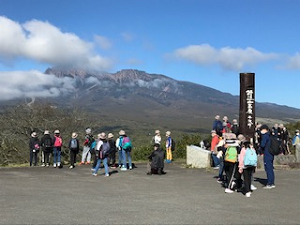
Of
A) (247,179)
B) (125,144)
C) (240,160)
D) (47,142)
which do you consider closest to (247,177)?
(247,179)

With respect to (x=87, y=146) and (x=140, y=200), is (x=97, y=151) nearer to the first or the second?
(x=87, y=146)

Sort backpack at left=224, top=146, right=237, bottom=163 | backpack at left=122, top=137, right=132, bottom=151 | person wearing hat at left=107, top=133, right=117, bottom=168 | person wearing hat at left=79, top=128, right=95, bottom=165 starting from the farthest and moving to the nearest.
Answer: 1. person wearing hat at left=79, top=128, right=95, bottom=165
2. person wearing hat at left=107, top=133, right=117, bottom=168
3. backpack at left=122, top=137, right=132, bottom=151
4. backpack at left=224, top=146, right=237, bottom=163

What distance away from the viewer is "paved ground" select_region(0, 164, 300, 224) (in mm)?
7195

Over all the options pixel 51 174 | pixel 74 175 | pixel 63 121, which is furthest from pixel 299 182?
pixel 63 121

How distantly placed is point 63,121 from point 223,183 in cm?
1700

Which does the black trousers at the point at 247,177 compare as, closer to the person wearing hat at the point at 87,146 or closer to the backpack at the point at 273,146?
the backpack at the point at 273,146

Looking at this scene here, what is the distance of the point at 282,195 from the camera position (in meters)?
9.61

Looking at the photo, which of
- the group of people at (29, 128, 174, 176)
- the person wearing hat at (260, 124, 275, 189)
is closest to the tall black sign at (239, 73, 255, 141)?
the group of people at (29, 128, 174, 176)

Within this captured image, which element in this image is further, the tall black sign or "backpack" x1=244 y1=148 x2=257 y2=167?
the tall black sign

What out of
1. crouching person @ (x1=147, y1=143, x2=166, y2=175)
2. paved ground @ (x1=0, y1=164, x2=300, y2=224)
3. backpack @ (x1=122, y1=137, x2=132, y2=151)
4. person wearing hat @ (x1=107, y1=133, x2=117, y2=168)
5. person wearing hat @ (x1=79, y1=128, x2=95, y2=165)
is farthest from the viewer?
person wearing hat @ (x1=79, y1=128, x2=95, y2=165)

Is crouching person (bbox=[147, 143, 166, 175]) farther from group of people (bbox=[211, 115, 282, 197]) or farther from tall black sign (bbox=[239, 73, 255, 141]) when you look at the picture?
tall black sign (bbox=[239, 73, 255, 141])

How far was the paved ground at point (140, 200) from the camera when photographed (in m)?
7.20

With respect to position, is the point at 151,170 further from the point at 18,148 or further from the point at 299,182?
the point at 18,148

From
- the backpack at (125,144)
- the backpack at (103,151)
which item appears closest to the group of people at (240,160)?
the backpack at (103,151)
